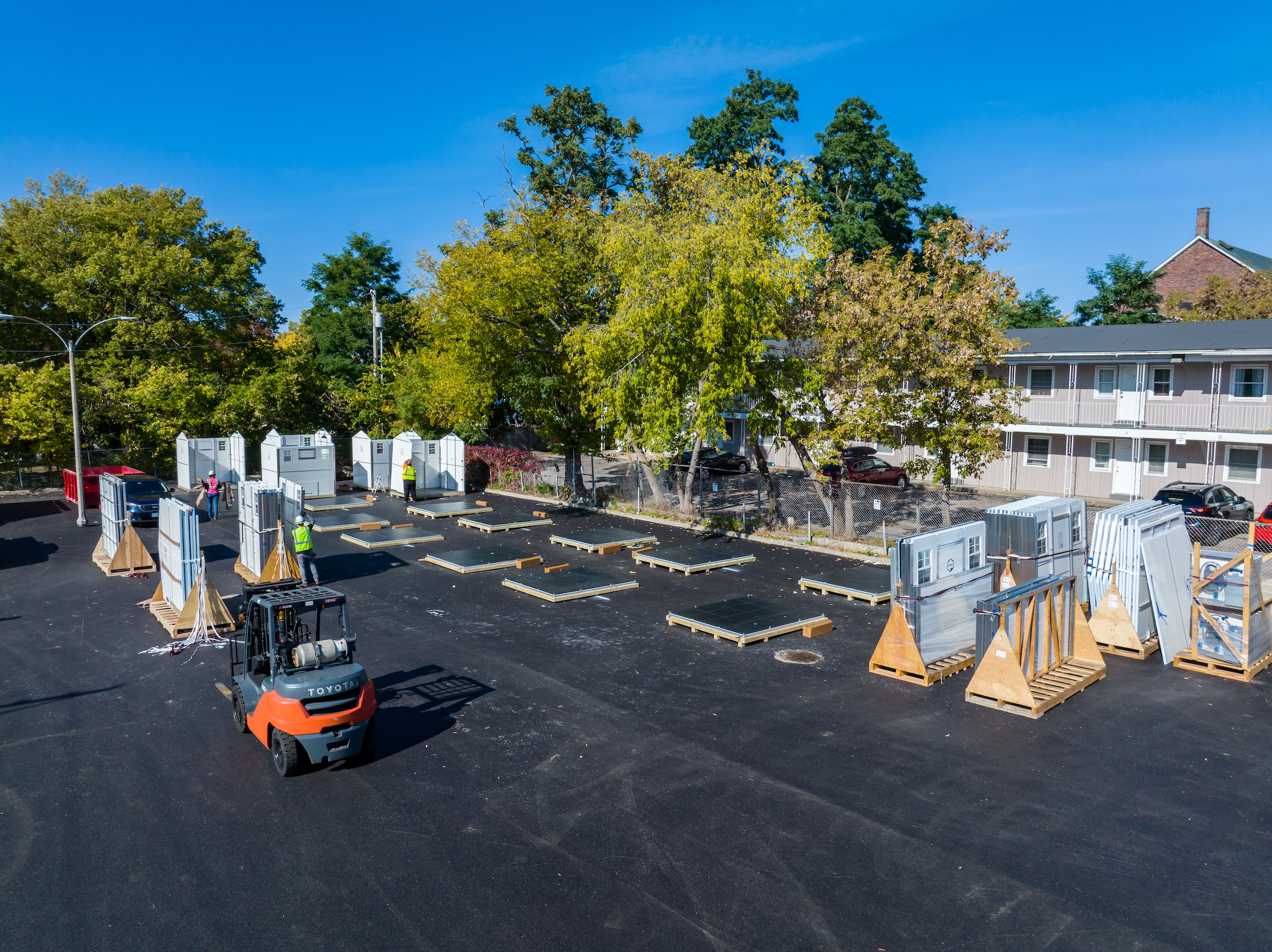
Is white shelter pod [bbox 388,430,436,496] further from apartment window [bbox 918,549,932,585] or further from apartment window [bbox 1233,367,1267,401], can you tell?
apartment window [bbox 1233,367,1267,401]

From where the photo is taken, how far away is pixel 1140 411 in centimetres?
2969

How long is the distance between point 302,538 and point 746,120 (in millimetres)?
49009

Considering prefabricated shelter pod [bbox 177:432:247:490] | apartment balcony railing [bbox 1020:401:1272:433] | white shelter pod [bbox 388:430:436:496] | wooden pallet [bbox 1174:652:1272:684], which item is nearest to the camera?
wooden pallet [bbox 1174:652:1272:684]

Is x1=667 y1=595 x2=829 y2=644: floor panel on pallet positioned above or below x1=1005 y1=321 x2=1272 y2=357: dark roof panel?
below

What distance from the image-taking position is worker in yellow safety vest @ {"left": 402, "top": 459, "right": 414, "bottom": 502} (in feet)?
107

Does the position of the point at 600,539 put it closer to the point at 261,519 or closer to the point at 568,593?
the point at 568,593

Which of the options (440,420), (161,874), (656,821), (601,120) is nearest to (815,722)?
(656,821)

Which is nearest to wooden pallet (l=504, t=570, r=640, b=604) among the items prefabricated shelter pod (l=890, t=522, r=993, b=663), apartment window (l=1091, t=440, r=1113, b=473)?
prefabricated shelter pod (l=890, t=522, r=993, b=663)

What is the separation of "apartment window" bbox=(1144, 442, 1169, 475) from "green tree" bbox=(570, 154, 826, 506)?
693 inches

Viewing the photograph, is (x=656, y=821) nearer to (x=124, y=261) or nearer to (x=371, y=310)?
(x=124, y=261)

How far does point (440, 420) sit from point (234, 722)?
1202 inches

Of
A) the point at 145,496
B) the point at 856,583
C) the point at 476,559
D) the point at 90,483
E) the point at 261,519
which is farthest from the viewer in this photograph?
the point at 90,483

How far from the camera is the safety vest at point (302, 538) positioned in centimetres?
1742

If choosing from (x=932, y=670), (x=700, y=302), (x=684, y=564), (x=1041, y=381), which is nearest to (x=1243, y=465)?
(x=1041, y=381)
